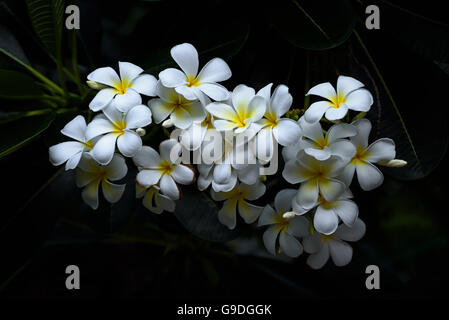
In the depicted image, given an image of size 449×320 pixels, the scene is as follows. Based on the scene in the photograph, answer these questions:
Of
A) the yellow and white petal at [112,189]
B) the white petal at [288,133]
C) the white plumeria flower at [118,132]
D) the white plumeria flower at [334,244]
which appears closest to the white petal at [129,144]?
the white plumeria flower at [118,132]

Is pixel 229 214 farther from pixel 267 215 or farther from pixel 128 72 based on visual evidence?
pixel 128 72

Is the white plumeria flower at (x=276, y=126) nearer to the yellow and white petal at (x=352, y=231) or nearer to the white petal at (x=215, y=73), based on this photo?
the white petal at (x=215, y=73)

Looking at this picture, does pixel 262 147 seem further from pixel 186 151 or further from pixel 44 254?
pixel 44 254

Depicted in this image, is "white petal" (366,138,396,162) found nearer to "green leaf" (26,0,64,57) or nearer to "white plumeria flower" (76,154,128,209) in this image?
"white plumeria flower" (76,154,128,209)
